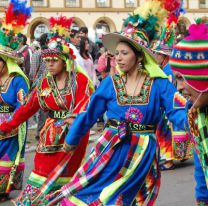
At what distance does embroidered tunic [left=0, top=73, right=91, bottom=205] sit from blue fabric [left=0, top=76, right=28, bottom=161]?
655 millimetres

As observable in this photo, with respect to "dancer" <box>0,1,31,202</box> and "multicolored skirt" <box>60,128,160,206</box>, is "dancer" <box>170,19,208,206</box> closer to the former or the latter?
"multicolored skirt" <box>60,128,160,206</box>

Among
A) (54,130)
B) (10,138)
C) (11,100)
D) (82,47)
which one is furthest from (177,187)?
(82,47)

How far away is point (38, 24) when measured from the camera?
4144 centimetres

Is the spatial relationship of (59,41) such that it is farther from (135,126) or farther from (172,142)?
(172,142)

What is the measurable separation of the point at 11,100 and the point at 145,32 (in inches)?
76.7

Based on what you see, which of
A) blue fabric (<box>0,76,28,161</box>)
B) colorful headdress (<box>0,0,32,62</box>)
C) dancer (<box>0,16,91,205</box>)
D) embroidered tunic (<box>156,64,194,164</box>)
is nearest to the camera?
dancer (<box>0,16,91,205</box>)

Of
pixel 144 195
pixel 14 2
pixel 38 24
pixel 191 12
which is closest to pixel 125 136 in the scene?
pixel 144 195

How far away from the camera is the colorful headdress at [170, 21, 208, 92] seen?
3006 mm

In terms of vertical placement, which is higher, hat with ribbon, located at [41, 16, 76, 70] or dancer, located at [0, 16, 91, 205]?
hat with ribbon, located at [41, 16, 76, 70]

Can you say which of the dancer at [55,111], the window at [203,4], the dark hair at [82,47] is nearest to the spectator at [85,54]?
the dark hair at [82,47]

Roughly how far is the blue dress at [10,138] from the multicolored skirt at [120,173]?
1.89 m

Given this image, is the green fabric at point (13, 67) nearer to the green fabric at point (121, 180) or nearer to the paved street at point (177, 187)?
the paved street at point (177, 187)

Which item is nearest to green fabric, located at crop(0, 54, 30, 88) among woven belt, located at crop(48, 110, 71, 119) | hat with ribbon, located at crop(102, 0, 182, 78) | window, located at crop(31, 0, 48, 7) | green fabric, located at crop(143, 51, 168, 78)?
woven belt, located at crop(48, 110, 71, 119)

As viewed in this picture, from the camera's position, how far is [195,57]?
3016mm
